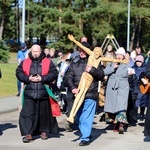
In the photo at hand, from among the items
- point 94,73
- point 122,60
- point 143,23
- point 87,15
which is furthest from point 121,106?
point 143,23

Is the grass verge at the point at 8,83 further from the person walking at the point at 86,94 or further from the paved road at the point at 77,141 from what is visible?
the person walking at the point at 86,94

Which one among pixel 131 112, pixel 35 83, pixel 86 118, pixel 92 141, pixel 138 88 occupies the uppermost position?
pixel 35 83

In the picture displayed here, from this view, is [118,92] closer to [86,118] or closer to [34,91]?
[86,118]

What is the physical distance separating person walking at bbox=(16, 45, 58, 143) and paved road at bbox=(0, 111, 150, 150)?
0.99 ft

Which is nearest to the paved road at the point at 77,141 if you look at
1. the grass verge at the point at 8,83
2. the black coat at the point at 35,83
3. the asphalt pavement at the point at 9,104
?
the black coat at the point at 35,83

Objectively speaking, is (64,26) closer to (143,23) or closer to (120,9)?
(120,9)

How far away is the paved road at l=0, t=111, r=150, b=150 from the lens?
877cm

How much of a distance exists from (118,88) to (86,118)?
66.6 inches

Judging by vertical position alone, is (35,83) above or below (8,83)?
above

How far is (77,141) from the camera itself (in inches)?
369

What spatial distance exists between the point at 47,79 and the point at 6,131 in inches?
85.8

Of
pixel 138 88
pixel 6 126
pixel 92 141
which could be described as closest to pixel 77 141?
pixel 92 141

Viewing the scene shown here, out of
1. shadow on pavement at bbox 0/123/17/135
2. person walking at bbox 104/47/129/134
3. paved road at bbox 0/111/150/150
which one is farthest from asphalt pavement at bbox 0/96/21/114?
person walking at bbox 104/47/129/134

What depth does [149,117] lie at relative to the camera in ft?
29.8
